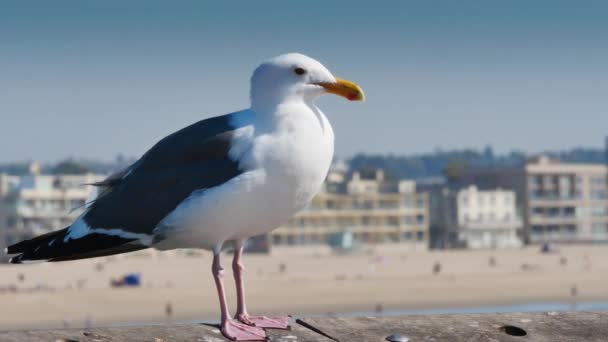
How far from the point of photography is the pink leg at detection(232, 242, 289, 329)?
501cm

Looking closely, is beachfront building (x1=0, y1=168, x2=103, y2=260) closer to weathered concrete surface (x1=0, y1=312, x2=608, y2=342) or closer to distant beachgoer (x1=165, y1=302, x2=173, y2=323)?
distant beachgoer (x1=165, y1=302, x2=173, y2=323)

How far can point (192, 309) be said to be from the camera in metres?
73.7

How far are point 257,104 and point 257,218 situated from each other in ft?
1.57

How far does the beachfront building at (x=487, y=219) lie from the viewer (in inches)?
5463

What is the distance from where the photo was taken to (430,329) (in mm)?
4727

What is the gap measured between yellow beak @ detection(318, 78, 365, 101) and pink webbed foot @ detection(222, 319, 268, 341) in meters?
1.01

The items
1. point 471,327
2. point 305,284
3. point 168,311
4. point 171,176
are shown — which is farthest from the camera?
point 305,284

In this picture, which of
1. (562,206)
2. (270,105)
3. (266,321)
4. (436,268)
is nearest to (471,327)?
(266,321)

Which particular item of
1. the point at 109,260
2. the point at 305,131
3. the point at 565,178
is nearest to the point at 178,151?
the point at 305,131

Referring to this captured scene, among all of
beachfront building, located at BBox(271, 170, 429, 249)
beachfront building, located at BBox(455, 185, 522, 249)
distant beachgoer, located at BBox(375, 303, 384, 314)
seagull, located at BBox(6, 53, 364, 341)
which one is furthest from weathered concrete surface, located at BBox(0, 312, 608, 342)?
beachfront building, located at BBox(455, 185, 522, 249)

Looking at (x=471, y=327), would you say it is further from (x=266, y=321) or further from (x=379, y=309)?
(x=379, y=309)

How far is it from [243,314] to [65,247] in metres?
0.80

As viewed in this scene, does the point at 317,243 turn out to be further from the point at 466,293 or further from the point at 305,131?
the point at 305,131

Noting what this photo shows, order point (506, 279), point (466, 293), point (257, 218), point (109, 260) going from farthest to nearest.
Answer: point (109, 260), point (506, 279), point (466, 293), point (257, 218)
